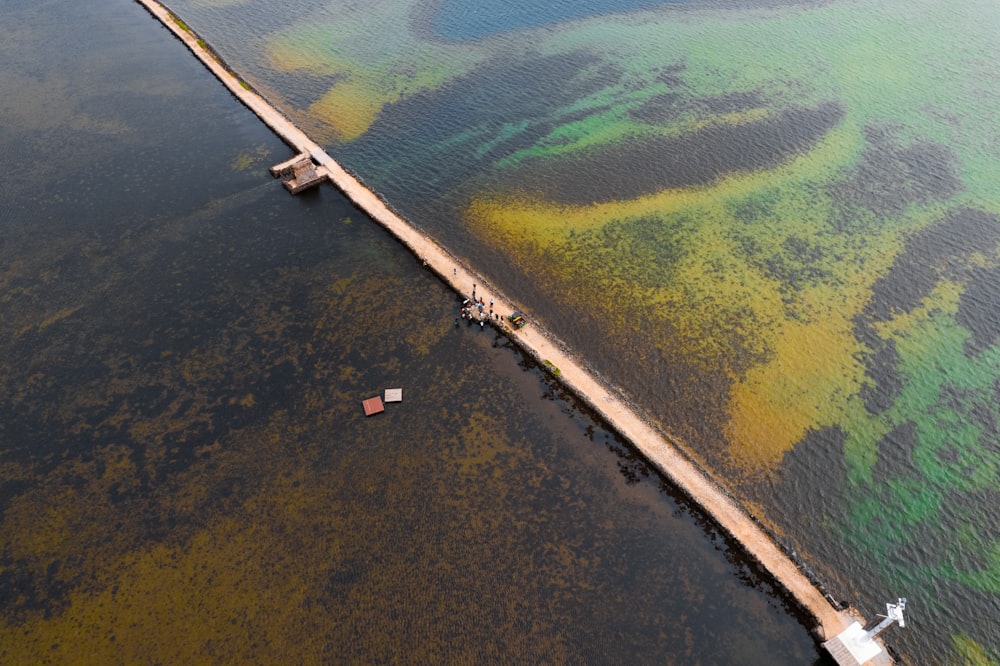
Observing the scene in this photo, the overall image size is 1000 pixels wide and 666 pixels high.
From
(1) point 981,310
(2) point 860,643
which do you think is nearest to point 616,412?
(2) point 860,643

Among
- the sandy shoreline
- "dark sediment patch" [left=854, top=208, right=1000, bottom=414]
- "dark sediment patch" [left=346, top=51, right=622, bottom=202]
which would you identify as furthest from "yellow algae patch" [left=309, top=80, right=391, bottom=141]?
"dark sediment patch" [left=854, top=208, right=1000, bottom=414]

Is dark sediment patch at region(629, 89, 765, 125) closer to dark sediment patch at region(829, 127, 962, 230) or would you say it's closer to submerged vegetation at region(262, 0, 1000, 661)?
submerged vegetation at region(262, 0, 1000, 661)

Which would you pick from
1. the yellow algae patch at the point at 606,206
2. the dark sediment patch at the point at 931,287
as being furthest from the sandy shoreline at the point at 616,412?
the dark sediment patch at the point at 931,287

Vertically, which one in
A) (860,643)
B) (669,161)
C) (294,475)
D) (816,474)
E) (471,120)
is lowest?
(294,475)

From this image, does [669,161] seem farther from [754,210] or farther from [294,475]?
[294,475]

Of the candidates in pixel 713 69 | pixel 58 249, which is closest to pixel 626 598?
pixel 58 249

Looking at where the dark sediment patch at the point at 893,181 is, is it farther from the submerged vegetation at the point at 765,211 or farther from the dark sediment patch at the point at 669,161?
the dark sediment patch at the point at 669,161

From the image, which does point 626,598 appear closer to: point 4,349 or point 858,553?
point 858,553
